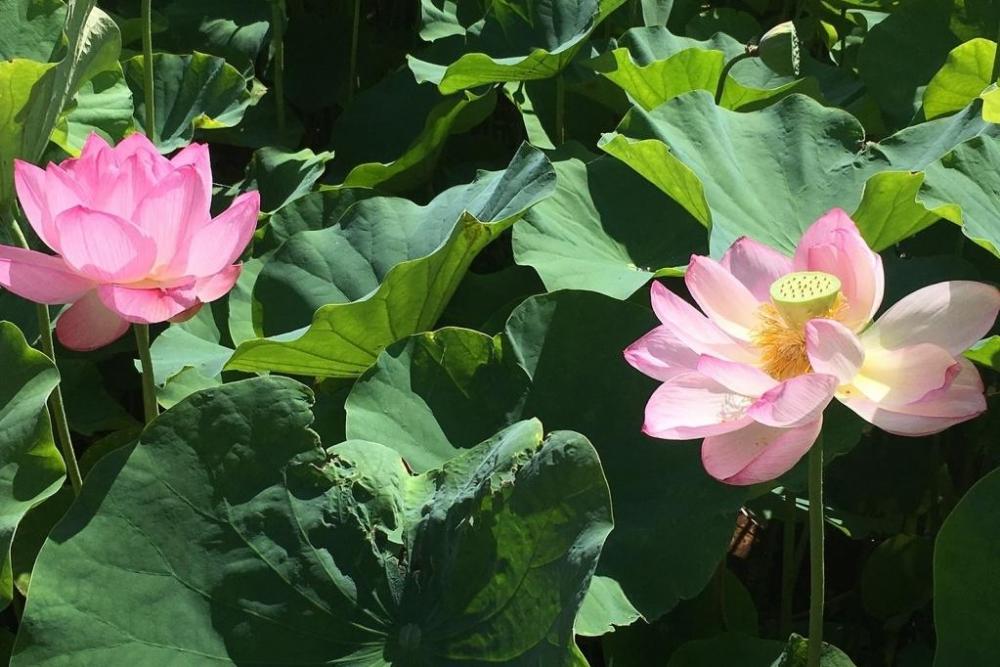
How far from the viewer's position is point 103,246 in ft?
3.10

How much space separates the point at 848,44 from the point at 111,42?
1428mm

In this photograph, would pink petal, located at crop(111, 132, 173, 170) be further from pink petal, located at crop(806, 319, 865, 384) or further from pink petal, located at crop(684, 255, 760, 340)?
pink petal, located at crop(806, 319, 865, 384)

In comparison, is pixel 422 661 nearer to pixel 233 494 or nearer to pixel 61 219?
pixel 233 494

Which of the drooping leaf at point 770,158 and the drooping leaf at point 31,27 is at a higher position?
the drooping leaf at point 31,27

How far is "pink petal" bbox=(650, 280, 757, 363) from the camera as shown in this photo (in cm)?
83

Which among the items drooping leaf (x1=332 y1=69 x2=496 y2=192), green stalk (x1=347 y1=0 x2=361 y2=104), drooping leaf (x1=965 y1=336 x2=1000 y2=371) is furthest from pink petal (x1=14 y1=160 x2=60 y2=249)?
green stalk (x1=347 y1=0 x2=361 y2=104)

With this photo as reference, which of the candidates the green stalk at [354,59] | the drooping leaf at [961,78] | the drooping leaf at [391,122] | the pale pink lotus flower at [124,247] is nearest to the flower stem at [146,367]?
the pale pink lotus flower at [124,247]

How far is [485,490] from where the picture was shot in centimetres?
90

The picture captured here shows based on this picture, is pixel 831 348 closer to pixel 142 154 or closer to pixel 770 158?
pixel 142 154

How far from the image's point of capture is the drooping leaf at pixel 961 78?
5.16 feet

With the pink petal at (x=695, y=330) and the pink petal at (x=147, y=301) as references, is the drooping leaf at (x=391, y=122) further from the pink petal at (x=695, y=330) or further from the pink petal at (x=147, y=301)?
the pink petal at (x=695, y=330)

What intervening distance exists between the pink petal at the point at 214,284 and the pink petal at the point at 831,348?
494mm

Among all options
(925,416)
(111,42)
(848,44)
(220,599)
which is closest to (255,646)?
(220,599)

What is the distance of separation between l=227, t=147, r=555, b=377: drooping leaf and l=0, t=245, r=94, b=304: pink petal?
23cm
